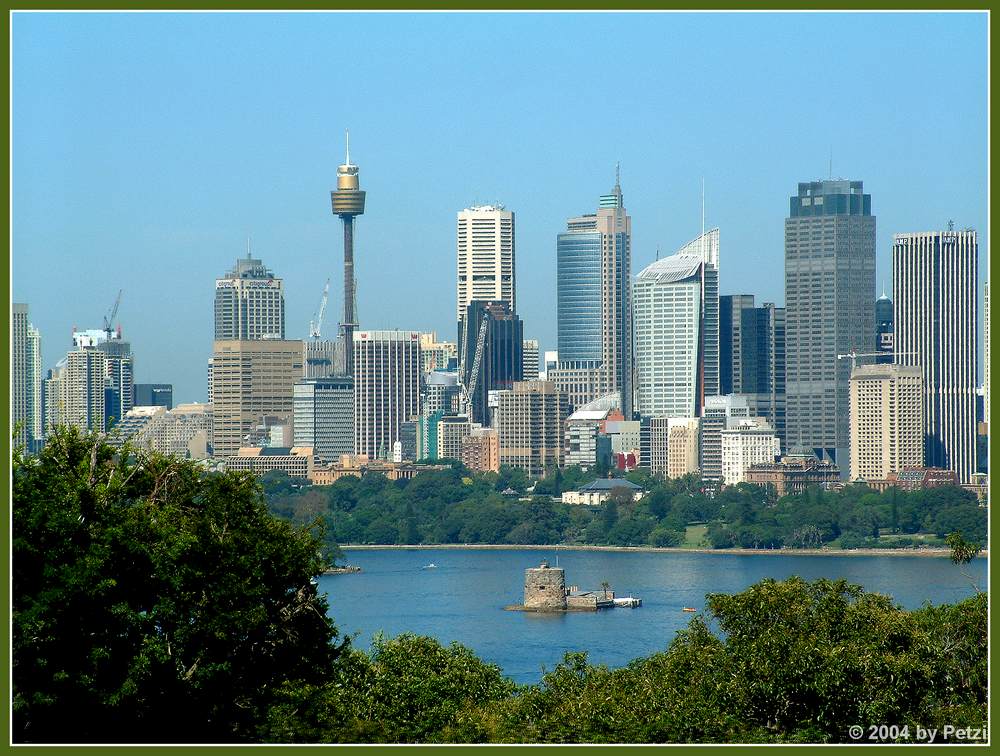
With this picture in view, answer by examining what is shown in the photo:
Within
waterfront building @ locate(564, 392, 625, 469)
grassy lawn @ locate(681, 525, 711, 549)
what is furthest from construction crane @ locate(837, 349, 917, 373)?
grassy lawn @ locate(681, 525, 711, 549)

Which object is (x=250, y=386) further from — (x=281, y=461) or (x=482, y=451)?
(x=281, y=461)

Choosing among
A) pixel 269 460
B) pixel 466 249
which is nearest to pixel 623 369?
pixel 466 249

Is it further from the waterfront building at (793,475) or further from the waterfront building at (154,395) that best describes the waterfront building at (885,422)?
the waterfront building at (154,395)

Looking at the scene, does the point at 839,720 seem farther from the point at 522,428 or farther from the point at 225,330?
A: the point at 225,330

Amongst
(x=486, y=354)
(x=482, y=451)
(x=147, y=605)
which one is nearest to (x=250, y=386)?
(x=486, y=354)

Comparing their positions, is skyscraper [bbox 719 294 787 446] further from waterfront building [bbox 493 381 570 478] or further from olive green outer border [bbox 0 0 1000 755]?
olive green outer border [bbox 0 0 1000 755]

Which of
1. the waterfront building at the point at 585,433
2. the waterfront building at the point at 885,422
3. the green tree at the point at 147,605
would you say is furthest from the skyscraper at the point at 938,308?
the green tree at the point at 147,605

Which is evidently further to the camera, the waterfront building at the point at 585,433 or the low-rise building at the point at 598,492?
the waterfront building at the point at 585,433
